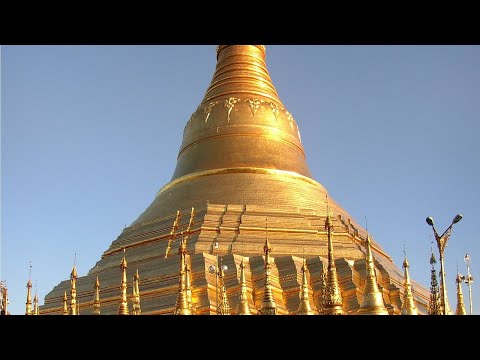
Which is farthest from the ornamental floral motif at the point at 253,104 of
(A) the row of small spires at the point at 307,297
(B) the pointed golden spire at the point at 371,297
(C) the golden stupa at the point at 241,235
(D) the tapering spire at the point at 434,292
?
(B) the pointed golden spire at the point at 371,297

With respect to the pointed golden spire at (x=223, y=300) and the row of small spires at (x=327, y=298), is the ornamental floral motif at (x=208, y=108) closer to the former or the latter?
the row of small spires at (x=327, y=298)

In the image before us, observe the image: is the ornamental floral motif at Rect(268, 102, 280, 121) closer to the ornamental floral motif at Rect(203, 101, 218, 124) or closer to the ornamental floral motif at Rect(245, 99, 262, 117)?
the ornamental floral motif at Rect(245, 99, 262, 117)

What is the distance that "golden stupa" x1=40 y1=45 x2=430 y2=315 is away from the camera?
63.2 feet

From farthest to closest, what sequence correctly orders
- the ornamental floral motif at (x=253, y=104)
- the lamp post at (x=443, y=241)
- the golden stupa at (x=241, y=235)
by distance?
the ornamental floral motif at (x=253, y=104) < the golden stupa at (x=241, y=235) < the lamp post at (x=443, y=241)

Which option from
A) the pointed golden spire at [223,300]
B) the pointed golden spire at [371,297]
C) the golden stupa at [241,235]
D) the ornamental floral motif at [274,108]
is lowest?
the pointed golden spire at [371,297]

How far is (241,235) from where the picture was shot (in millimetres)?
22297

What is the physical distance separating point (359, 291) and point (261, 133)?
9.12 meters

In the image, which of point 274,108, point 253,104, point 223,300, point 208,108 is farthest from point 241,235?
point 208,108

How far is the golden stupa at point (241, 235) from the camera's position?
19.2m

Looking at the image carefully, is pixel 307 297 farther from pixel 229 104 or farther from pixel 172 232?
pixel 229 104

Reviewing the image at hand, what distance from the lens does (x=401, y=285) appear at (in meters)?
21.4

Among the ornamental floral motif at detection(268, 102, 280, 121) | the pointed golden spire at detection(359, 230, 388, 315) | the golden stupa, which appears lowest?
the pointed golden spire at detection(359, 230, 388, 315)

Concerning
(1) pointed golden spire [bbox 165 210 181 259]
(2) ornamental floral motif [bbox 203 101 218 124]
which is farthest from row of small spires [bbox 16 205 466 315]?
(2) ornamental floral motif [bbox 203 101 218 124]
